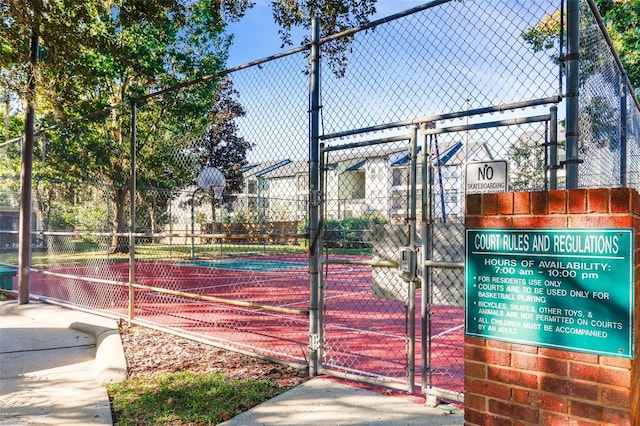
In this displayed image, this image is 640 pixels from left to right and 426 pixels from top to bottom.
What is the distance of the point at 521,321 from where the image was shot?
8.69ft

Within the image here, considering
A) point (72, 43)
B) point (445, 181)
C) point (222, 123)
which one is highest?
point (222, 123)

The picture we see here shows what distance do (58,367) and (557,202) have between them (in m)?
5.24

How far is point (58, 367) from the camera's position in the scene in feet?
17.7

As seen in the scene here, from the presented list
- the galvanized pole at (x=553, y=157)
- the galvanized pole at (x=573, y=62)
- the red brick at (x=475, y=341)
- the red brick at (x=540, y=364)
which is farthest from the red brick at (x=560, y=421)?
the galvanized pole at (x=573, y=62)

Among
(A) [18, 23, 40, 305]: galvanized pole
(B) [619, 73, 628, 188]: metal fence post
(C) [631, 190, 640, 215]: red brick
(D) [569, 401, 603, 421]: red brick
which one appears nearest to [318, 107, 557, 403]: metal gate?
(C) [631, 190, 640, 215]: red brick

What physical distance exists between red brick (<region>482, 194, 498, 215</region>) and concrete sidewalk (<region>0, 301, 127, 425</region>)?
3166mm

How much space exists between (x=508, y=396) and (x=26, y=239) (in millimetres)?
8875

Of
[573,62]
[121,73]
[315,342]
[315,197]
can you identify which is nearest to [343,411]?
Result: [315,342]

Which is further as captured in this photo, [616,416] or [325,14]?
[325,14]

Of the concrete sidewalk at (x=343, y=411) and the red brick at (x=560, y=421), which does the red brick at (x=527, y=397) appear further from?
the concrete sidewalk at (x=343, y=411)

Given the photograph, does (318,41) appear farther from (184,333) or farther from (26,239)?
(26,239)

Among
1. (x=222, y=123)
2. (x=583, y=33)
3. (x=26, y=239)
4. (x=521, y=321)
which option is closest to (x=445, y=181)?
(x=583, y=33)

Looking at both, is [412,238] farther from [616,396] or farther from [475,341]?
[616,396]

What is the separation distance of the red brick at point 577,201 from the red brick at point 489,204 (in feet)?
1.25
